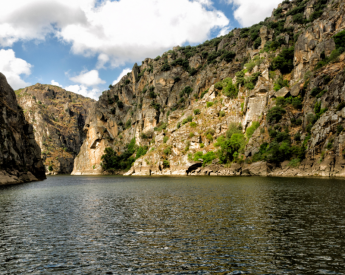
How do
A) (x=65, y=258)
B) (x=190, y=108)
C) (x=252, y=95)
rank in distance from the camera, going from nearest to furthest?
(x=65, y=258) → (x=252, y=95) → (x=190, y=108)

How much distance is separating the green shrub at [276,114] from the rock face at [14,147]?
243 ft

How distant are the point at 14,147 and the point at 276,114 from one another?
2997 inches

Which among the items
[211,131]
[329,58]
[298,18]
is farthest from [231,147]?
[298,18]

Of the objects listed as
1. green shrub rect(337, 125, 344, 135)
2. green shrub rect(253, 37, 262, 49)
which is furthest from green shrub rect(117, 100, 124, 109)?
green shrub rect(337, 125, 344, 135)

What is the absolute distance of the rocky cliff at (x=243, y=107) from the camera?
6775cm

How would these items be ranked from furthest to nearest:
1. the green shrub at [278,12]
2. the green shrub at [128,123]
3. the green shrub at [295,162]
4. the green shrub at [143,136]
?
the green shrub at [128,123], the green shrub at [143,136], the green shrub at [278,12], the green shrub at [295,162]

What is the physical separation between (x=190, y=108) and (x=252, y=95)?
125 ft

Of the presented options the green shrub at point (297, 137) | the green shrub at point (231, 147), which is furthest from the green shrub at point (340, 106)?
the green shrub at point (231, 147)

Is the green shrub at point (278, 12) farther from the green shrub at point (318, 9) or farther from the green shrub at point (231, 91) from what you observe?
the green shrub at point (231, 91)

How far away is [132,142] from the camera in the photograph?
520 feet

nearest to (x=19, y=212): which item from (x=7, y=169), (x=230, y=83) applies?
(x=7, y=169)

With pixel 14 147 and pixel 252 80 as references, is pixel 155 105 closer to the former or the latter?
pixel 252 80

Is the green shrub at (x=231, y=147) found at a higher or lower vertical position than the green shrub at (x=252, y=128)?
lower

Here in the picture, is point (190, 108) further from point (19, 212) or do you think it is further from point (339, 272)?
point (339, 272)
